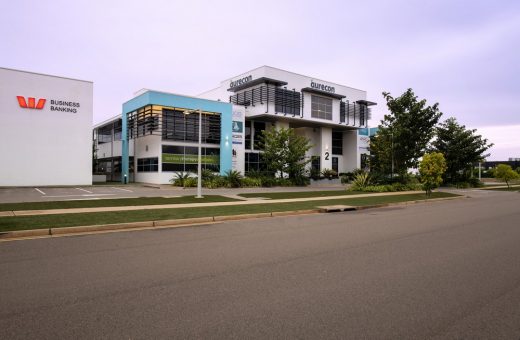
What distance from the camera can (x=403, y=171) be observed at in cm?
2934

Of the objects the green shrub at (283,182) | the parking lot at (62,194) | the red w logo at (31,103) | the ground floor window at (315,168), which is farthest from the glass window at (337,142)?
the red w logo at (31,103)

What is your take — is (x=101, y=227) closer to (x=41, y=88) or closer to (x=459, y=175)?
(x=41, y=88)

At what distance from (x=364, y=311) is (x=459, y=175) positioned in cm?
4018

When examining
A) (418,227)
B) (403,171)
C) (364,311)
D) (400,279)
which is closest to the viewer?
(364,311)

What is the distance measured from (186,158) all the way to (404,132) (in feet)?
62.6

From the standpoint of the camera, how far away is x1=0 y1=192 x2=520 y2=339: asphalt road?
11.9 ft

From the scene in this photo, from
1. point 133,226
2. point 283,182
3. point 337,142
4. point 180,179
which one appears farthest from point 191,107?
point 337,142

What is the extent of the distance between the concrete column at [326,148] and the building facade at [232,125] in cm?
13

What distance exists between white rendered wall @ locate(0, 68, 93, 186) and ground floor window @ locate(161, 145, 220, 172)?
6.24m

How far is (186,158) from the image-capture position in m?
31.8

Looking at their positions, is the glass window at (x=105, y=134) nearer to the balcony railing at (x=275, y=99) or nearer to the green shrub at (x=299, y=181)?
the balcony railing at (x=275, y=99)

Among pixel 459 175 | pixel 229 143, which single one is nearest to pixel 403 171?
pixel 459 175

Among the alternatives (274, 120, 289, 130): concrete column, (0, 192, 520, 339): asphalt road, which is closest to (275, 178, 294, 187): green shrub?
(274, 120, 289, 130): concrete column

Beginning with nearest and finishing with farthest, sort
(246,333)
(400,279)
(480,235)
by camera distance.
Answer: (246,333) < (400,279) < (480,235)
